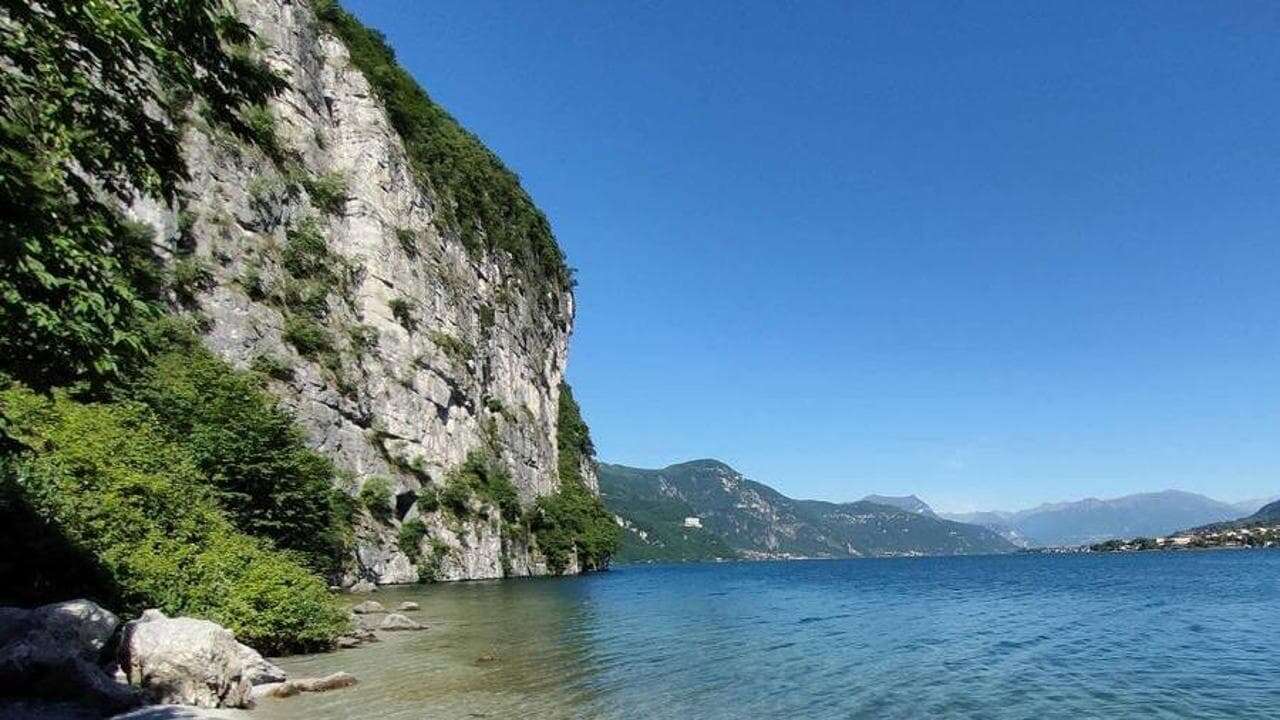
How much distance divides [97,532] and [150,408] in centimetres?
1475

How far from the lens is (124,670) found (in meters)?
14.1

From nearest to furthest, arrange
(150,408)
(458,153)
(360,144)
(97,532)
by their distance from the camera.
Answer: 1. (97,532)
2. (150,408)
3. (360,144)
4. (458,153)

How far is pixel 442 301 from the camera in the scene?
75125 mm

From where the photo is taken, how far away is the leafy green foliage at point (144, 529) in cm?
1741

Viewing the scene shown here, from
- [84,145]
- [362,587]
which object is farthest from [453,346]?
[84,145]

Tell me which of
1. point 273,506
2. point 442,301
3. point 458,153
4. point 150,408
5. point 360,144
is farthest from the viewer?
point 458,153

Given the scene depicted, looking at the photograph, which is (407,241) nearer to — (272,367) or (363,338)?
(363,338)

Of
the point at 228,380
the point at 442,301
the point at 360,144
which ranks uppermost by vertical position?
the point at 360,144

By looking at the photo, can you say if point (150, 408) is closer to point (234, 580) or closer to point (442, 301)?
point (234, 580)

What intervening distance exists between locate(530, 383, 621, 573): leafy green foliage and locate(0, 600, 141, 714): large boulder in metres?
76.9

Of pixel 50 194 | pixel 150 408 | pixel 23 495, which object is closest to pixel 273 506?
pixel 150 408

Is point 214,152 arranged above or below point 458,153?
below

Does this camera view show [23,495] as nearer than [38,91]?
No

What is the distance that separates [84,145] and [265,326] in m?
49.5
